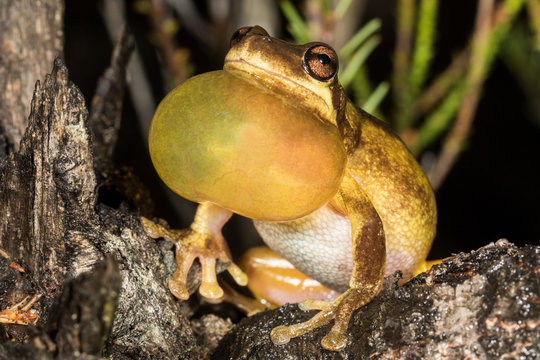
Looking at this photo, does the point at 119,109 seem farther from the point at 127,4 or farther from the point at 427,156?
the point at 127,4

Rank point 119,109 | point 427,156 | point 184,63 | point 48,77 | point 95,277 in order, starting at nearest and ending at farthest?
point 95,277 → point 48,77 → point 119,109 → point 184,63 → point 427,156

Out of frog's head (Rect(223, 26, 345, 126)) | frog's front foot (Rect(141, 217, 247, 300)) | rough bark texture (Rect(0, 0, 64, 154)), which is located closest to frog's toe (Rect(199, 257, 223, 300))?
frog's front foot (Rect(141, 217, 247, 300))

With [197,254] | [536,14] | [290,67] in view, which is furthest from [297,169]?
[536,14]

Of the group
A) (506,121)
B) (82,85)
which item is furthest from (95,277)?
(506,121)

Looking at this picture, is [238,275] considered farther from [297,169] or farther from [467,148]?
[467,148]

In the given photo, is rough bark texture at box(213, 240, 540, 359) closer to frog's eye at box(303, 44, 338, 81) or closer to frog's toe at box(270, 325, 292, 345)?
frog's toe at box(270, 325, 292, 345)

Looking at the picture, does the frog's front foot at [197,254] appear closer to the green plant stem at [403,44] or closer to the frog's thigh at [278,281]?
the frog's thigh at [278,281]

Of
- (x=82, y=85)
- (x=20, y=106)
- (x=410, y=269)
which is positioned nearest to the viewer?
(x=410, y=269)
